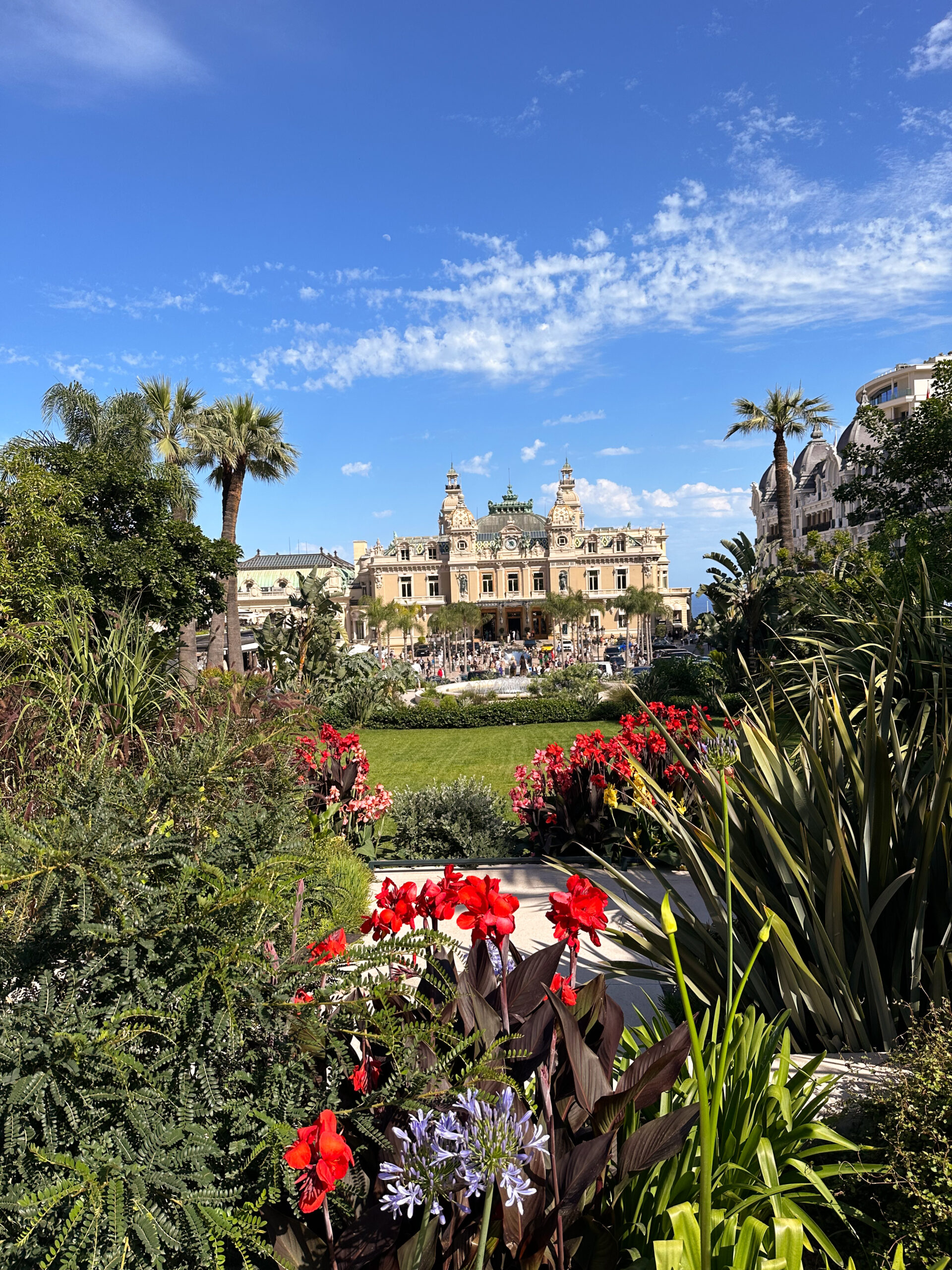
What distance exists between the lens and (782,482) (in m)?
27.2

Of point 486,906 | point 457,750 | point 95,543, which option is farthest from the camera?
point 457,750

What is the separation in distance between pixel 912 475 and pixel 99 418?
2164 centimetres

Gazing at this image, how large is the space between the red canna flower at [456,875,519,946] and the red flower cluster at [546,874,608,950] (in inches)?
5.1

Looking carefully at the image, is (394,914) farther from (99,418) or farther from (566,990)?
(99,418)

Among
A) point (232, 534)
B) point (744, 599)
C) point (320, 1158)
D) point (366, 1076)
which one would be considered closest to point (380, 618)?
point (232, 534)

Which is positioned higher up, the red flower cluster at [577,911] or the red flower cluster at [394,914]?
the red flower cluster at [577,911]

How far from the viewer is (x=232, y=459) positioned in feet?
72.7

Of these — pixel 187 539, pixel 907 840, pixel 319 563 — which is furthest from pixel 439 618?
pixel 907 840

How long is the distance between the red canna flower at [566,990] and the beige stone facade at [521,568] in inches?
2617

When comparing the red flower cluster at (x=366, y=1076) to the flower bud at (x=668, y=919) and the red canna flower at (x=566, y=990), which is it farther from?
the flower bud at (x=668, y=919)

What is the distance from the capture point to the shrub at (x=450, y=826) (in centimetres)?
646

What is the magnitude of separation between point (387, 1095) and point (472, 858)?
4.56m

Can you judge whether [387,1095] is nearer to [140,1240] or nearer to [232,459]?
[140,1240]

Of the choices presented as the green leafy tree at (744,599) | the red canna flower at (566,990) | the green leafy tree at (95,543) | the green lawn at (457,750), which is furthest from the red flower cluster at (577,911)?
the green leafy tree at (744,599)
